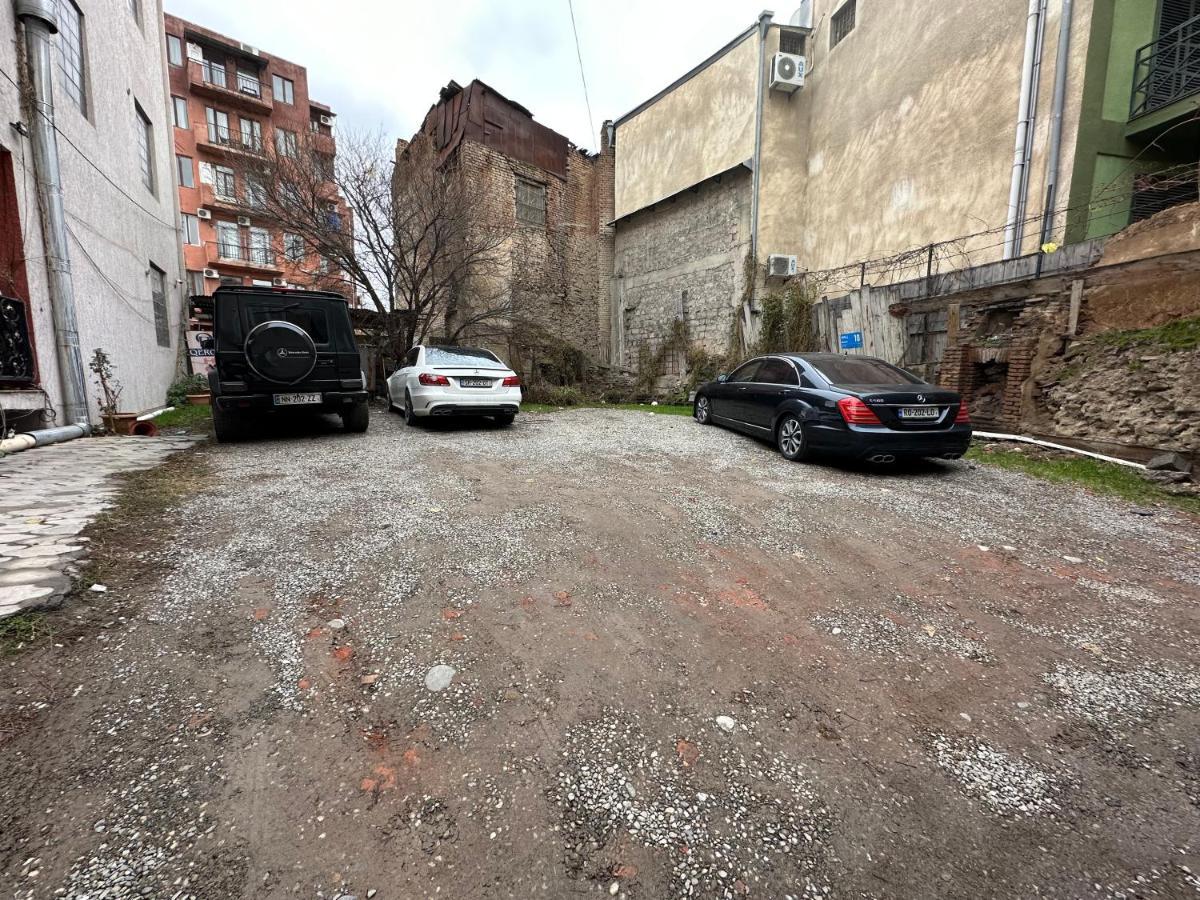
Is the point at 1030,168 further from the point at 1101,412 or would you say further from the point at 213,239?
the point at 213,239

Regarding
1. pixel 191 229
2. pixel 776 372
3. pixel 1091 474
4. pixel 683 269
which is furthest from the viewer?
pixel 191 229

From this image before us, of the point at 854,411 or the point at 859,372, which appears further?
the point at 859,372

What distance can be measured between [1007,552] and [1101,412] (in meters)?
4.71

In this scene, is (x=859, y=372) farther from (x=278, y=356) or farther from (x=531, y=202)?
(x=531, y=202)

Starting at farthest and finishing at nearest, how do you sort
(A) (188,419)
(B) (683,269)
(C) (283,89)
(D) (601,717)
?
(C) (283,89)
(B) (683,269)
(A) (188,419)
(D) (601,717)

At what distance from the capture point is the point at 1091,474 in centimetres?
588

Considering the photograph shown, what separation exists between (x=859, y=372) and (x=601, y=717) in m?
6.03

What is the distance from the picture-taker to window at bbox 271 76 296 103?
84.3 ft

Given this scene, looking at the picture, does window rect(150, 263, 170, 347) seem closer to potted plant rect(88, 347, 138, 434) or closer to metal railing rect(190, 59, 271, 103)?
potted plant rect(88, 347, 138, 434)

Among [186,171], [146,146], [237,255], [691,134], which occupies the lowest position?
[146,146]

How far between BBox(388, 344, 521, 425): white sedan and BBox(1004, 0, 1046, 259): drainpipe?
9.72m

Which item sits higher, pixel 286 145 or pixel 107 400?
pixel 286 145

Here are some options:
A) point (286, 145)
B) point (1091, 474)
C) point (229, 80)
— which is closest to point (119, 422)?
point (286, 145)

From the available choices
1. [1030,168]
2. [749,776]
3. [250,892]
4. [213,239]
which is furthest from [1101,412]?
[213,239]
